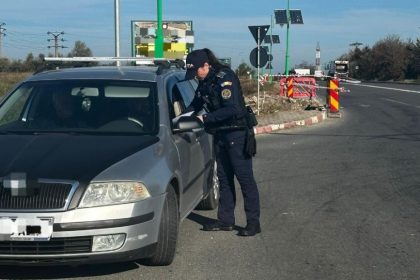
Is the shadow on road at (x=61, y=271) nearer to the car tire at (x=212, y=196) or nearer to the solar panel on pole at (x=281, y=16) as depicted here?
the car tire at (x=212, y=196)

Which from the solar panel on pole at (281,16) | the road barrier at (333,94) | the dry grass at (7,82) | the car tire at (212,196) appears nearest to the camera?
the car tire at (212,196)

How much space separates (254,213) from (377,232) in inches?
50.9

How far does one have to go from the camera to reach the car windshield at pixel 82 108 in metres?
5.30

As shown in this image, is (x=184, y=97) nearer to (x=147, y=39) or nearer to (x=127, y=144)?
(x=127, y=144)

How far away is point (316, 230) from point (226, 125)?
1.51 metres

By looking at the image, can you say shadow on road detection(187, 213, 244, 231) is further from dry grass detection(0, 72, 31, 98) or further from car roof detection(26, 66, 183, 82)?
dry grass detection(0, 72, 31, 98)

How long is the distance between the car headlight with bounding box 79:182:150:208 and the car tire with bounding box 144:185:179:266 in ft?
1.21

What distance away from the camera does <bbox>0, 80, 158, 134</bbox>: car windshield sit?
5.30 meters

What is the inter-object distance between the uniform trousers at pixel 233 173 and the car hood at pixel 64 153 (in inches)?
43.2

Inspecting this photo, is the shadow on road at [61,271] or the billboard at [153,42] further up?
the billboard at [153,42]

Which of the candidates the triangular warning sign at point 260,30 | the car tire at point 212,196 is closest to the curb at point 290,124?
the triangular warning sign at point 260,30

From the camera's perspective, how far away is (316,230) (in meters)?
6.31

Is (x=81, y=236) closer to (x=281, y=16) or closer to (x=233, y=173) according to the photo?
(x=233, y=173)

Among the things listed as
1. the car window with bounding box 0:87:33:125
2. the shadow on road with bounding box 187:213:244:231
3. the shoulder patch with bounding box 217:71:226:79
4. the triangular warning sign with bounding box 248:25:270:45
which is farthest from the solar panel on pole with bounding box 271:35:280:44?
the car window with bounding box 0:87:33:125
